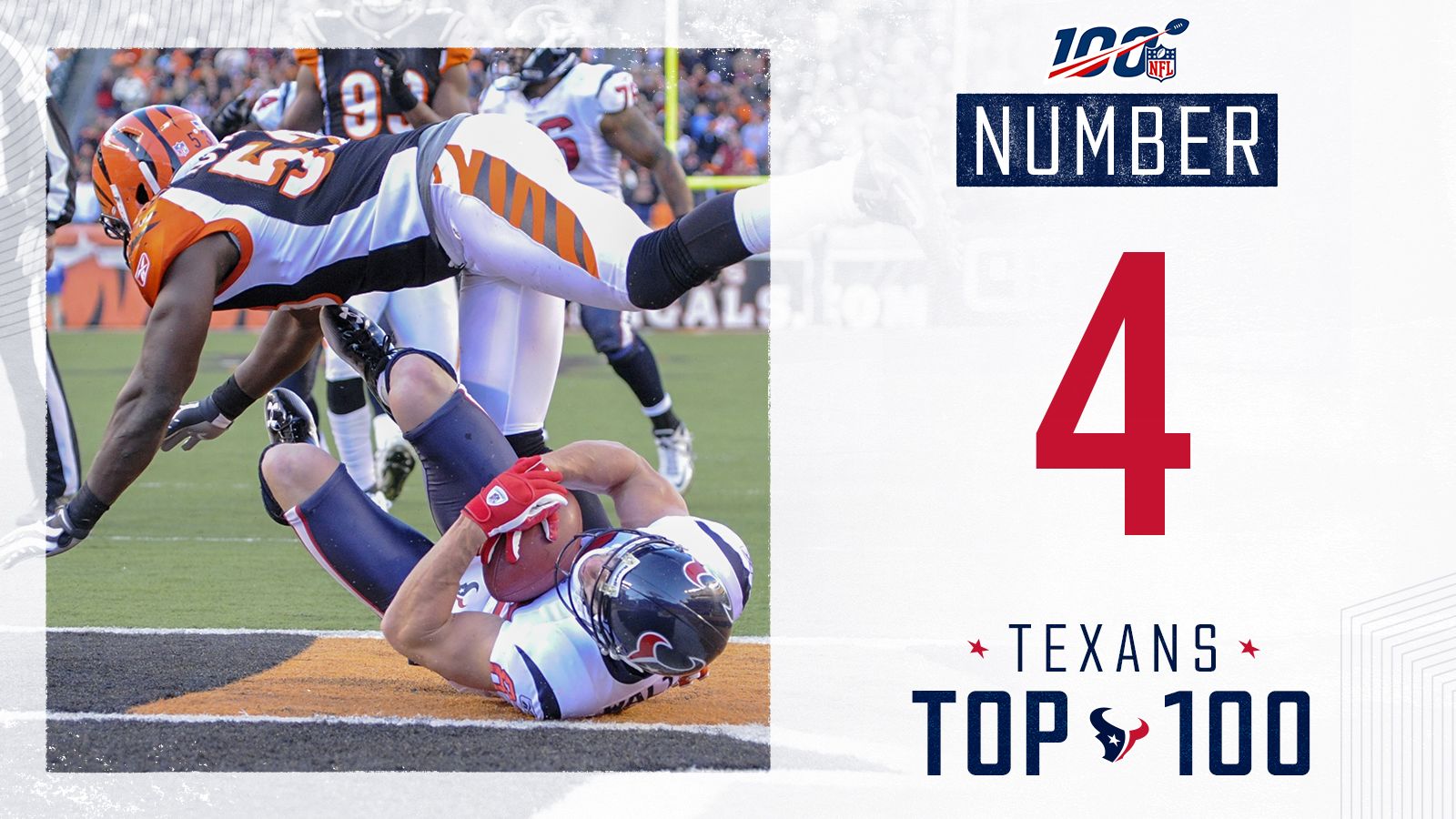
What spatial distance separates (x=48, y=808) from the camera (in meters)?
2.79

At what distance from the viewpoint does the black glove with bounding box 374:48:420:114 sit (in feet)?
20.7

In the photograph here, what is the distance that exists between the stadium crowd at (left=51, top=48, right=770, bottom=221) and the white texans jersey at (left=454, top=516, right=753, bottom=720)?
40.2 ft

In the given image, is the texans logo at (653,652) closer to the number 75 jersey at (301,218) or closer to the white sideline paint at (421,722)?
the white sideline paint at (421,722)

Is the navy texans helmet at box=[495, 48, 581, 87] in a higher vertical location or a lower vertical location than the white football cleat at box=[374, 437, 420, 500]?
higher

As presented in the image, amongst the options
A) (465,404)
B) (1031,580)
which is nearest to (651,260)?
(465,404)

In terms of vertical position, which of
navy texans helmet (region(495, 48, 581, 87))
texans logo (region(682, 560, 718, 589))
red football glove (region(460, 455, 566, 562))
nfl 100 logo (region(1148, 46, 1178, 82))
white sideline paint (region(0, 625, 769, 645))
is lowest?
white sideline paint (region(0, 625, 769, 645))

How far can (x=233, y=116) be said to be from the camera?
25.6ft

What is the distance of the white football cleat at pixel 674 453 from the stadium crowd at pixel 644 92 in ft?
28.5

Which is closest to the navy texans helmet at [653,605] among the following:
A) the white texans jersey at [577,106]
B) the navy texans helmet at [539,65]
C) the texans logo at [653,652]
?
the texans logo at [653,652]

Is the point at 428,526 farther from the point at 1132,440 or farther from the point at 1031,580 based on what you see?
the point at 1132,440

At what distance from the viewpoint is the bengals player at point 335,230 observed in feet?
11.2

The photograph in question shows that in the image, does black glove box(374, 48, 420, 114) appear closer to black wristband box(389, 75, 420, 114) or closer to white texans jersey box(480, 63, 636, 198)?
black wristband box(389, 75, 420, 114)

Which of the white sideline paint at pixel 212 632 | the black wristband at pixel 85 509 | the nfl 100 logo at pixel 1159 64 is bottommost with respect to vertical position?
the white sideline paint at pixel 212 632

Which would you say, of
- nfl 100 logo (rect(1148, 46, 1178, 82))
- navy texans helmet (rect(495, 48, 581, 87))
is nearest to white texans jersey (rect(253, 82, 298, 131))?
navy texans helmet (rect(495, 48, 581, 87))
